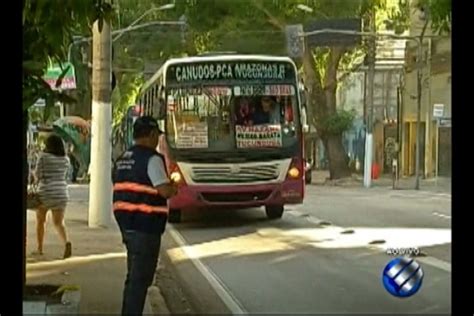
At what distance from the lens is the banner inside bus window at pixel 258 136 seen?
17562mm

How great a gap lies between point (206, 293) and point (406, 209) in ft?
47.2

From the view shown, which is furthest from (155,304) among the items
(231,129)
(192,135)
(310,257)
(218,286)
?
(192,135)

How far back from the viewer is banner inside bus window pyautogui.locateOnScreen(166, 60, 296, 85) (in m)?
17.5

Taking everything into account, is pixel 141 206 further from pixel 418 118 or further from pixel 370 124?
pixel 370 124

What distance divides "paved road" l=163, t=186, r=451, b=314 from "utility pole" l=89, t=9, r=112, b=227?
1.37 metres

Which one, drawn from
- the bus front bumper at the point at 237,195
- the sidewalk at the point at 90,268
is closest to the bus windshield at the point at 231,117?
the bus front bumper at the point at 237,195

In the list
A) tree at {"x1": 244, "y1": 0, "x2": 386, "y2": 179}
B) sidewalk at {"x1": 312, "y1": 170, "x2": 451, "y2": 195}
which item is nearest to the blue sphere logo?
tree at {"x1": 244, "y1": 0, "x2": 386, "y2": 179}

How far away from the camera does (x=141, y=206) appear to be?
298 inches

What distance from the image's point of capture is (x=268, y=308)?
32.3 feet

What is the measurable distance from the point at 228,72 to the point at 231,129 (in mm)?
1021

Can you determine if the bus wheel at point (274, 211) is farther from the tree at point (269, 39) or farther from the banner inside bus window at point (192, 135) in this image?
the tree at point (269, 39)

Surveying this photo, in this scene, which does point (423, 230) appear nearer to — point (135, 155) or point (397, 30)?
point (135, 155)

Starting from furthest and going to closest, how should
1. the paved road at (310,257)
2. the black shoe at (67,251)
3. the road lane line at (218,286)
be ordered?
1. the black shoe at (67,251)
2. the paved road at (310,257)
3. the road lane line at (218,286)
